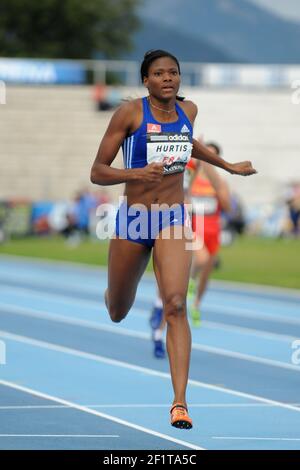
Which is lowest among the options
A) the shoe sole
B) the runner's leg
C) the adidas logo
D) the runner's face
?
the shoe sole

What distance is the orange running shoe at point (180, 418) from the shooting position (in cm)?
719

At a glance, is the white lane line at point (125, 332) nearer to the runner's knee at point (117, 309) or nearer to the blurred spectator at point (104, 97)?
the runner's knee at point (117, 309)

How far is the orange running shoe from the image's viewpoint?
23.6 ft

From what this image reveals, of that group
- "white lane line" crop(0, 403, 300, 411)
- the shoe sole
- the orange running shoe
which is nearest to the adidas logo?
the orange running shoe

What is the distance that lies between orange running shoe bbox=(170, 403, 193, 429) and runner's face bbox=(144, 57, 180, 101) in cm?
178

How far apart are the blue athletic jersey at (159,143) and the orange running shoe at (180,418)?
4.54 ft

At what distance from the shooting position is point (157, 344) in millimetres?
11438

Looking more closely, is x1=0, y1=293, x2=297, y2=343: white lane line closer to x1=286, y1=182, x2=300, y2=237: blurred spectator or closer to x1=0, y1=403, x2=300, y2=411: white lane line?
x1=0, y1=403, x2=300, y2=411: white lane line

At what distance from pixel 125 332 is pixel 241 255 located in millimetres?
15835

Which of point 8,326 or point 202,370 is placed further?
point 8,326

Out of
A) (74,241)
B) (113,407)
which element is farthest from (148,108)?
(74,241)

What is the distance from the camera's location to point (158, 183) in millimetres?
7688

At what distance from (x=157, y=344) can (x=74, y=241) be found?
2392 centimetres
